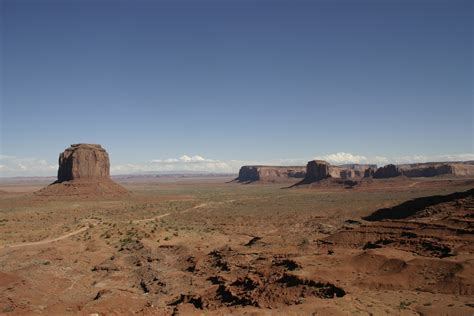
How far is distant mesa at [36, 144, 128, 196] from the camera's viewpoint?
90562 mm

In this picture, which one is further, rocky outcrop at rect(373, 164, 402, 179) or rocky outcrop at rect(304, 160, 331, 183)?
rocky outcrop at rect(373, 164, 402, 179)

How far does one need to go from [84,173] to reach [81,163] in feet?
8.71

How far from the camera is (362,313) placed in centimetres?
1538

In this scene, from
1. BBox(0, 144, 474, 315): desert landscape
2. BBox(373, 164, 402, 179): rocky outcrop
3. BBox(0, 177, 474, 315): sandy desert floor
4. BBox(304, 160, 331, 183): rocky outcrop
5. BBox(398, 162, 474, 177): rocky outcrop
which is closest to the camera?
BBox(0, 177, 474, 315): sandy desert floor

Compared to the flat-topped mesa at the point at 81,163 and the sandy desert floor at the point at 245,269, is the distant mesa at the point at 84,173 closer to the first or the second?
the flat-topped mesa at the point at 81,163

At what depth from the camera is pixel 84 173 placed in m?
95.8

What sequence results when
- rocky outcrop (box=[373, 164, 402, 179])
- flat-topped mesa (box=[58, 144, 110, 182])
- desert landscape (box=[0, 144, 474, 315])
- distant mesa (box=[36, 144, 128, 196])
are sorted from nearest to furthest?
1. desert landscape (box=[0, 144, 474, 315])
2. distant mesa (box=[36, 144, 128, 196])
3. flat-topped mesa (box=[58, 144, 110, 182])
4. rocky outcrop (box=[373, 164, 402, 179])

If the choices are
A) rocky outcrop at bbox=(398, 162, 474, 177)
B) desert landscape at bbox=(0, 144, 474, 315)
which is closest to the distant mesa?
desert landscape at bbox=(0, 144, 474, 315)

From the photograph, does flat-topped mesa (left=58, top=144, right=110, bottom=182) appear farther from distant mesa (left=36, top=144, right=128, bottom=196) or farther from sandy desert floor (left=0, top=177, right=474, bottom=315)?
sandy desert floor (left=0, top=177, right=474, bottom=315)

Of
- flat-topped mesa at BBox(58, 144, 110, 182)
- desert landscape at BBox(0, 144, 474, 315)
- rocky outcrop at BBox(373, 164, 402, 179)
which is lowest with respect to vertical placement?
desert landscape at BBox(0, 144, 474, 315)

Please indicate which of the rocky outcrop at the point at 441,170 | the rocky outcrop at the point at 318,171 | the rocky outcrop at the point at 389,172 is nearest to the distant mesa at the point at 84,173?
the rocky outcrop at the point at 318,171

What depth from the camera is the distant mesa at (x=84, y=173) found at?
297ft

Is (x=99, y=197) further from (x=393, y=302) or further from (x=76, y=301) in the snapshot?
(x=393, y=302)

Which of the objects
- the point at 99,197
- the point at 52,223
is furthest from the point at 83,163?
the point at 52,223
